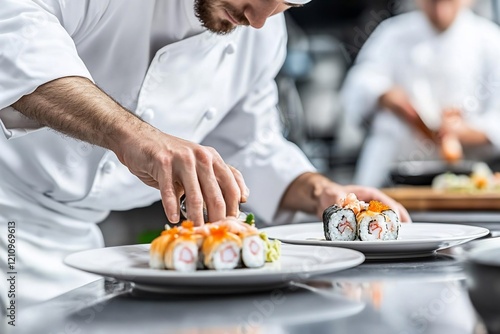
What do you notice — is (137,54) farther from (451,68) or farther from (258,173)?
(451,68)

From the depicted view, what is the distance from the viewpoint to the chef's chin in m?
1.60

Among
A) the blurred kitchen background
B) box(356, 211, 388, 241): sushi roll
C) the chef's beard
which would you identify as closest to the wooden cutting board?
the chef's beard

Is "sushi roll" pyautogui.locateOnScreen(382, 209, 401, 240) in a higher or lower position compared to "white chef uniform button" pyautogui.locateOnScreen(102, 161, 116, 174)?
lower

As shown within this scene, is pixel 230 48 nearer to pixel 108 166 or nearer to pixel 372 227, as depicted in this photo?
pixel 108 166

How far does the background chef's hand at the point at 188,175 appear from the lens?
3.43 ft

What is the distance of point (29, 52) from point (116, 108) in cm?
21

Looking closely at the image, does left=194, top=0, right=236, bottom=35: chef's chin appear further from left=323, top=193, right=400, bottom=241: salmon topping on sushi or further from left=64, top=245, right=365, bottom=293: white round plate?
left=64, top=245, right=365, bottom=293: white round plate

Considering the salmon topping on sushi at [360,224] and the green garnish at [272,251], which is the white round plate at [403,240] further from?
the green garnish at [272,251]

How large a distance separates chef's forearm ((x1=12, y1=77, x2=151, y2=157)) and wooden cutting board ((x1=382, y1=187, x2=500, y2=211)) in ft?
Answer: 6.08

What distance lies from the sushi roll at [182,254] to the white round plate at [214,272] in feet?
0.07

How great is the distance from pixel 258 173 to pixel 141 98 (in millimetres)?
422

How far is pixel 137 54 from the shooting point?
1.73 metres

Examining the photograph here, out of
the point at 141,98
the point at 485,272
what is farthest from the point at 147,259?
the point at 141,98

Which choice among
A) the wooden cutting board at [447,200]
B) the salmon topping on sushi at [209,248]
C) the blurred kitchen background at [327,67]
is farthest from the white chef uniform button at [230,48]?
the blurred kitchen background at [327,67]
